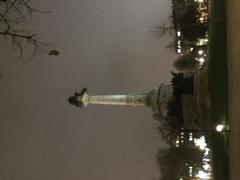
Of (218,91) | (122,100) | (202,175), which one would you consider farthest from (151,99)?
(202,175)

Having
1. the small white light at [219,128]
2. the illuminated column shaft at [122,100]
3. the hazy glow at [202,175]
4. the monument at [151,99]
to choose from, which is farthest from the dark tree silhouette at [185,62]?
the small white light at [219,128]

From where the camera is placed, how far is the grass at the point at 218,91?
43.5 feet

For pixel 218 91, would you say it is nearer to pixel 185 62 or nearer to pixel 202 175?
pixel 202 175

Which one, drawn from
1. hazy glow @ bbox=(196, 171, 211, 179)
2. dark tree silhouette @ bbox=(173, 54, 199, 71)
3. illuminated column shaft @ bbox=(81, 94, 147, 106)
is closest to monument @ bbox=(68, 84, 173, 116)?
illuminated column shaft @ bbox=(81, 94, 147, 106)

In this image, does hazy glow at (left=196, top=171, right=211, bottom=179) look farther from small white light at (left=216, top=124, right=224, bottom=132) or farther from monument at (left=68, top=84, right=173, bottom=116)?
small white light at (left=216, top=124, right=224, bottom=132)

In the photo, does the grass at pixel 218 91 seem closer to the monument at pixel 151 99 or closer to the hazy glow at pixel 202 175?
the monument at pixel 151 99

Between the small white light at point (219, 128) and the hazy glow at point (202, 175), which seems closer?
the small white light at point (219, 128)

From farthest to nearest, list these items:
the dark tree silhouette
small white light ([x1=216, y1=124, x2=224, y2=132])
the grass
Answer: the dark tree silhouette
the grass
small white light ([x1=216, y1=124, x2=224, y2=132])

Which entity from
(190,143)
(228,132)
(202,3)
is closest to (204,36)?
(202,3)

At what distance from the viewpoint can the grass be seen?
13259mm

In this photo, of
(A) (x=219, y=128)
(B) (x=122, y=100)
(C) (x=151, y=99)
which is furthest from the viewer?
(B) (x=122, y=100)

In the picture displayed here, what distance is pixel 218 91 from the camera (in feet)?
44.5

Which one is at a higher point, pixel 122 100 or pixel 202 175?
pixel 122 100

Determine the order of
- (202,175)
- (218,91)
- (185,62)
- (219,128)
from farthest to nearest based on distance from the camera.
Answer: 1. (185,62)
2. (202,175)
3. (218,91)
4. (219,128)
